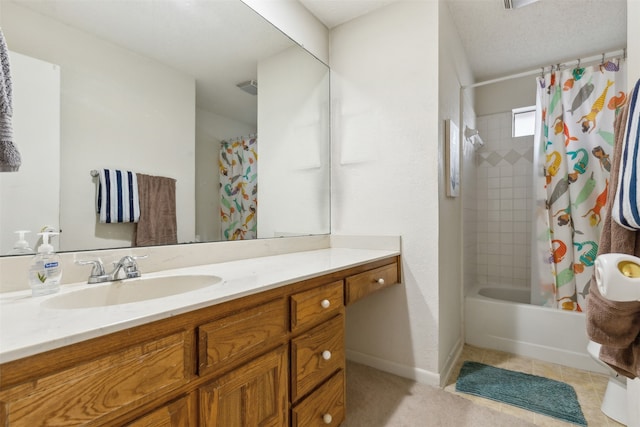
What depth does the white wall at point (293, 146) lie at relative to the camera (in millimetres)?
1757

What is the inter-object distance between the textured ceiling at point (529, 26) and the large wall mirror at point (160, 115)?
0.43 metres

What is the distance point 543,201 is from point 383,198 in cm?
129

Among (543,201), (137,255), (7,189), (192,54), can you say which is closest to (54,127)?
(7,189)

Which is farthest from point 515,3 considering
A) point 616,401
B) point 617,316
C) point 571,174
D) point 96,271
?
point 96,271

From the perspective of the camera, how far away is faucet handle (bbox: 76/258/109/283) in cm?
98

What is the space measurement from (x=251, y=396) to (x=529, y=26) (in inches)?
113

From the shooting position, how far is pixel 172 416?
69 cm

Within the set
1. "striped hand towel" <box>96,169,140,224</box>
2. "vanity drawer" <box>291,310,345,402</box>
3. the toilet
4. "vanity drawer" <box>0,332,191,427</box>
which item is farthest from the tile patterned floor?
"striped hand towel" <box>96,169,140,224</box>

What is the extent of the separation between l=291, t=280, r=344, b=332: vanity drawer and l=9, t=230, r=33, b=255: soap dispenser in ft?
2.79

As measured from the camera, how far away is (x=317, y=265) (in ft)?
4.31

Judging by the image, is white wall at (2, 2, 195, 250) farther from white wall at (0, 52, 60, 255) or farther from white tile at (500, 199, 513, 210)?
white tile at (500, 199, 513, 210)

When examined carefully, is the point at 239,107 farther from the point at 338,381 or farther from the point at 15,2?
the point at 338,381

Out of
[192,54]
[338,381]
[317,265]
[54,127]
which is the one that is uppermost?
[192,54]

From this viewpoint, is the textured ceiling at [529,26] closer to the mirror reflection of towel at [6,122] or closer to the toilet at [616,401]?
the mirror reflection of towel at [6,122]
